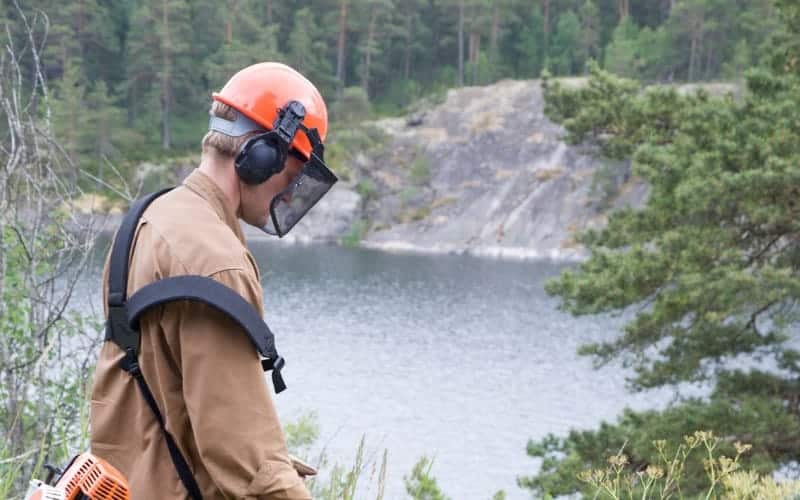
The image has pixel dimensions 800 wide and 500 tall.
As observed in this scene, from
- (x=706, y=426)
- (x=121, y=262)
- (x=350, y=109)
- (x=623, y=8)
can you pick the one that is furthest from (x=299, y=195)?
(x=623, y=8)

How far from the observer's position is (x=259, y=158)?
6.77 feet

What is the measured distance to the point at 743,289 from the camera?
10609mm

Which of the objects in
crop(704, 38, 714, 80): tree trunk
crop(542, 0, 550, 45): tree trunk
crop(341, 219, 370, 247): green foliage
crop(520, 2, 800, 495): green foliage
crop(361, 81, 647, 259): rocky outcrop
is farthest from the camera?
crop(542, 0, 550, 45): tree trunk

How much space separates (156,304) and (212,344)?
5.8 inches

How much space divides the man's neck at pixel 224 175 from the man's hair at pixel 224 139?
0.01 m

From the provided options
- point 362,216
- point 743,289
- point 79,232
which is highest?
point 79,232

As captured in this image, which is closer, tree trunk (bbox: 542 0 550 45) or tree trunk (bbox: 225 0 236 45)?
tree trunk (bbox: 225 0 236 45)

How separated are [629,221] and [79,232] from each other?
29.2 feet

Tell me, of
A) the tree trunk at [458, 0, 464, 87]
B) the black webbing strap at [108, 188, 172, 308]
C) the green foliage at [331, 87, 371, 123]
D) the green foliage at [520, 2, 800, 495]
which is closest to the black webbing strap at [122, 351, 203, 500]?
the black webbing strap at [108, 188, 172, 308]

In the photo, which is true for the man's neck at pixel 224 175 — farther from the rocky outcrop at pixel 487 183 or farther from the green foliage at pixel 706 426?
the rocky outcrop at pixel 487 183

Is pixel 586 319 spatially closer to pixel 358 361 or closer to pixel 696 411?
pixel 358 361

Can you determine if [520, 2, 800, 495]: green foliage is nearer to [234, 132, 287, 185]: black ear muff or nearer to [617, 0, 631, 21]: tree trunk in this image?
[234, 132, 287, 185]: black ear muff

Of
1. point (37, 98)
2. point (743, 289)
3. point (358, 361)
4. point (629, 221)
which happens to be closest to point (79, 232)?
point (37, 98)

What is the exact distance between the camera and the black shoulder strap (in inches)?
70.8
